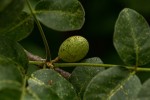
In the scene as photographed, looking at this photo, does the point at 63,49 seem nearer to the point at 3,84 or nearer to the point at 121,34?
the point at 121,34

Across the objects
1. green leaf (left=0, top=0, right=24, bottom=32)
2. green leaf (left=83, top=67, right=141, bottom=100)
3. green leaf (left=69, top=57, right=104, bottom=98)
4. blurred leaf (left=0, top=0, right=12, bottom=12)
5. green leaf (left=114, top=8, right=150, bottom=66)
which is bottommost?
green leaf (left=69, top=57, right=104, bottom=98)

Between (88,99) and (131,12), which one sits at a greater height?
(131,12)

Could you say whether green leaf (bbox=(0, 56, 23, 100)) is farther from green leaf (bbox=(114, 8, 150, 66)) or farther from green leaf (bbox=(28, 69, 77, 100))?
green leaf (bbox=(114, 8, 150, 66))

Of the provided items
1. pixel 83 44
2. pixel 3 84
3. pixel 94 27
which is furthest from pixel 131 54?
pixel 94 27

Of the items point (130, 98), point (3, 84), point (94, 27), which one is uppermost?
point (3, 84)

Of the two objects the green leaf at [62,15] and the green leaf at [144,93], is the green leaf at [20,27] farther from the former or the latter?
the green leaf at [144,93]

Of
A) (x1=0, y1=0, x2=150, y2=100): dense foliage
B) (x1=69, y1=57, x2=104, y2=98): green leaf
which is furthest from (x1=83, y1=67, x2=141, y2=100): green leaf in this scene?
(x1=69, y1=57, x2=104, y2=98): green leaf

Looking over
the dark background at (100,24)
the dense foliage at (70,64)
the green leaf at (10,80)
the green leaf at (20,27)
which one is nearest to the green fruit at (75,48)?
the dense foliage at (70,64)
